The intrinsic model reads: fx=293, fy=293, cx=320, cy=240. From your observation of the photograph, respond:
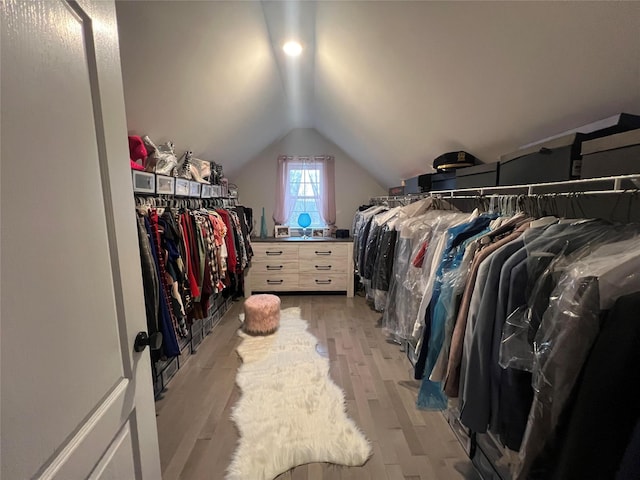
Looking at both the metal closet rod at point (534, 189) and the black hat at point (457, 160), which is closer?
the metal closet rod at point (534, 189)

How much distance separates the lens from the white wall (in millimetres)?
4387

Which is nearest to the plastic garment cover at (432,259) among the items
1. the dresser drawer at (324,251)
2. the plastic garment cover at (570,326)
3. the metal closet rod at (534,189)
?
the metal closet rod at (534,189)

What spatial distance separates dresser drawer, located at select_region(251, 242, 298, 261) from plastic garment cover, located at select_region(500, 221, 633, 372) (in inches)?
119

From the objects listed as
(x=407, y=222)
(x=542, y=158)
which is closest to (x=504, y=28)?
(x=542, y=158)

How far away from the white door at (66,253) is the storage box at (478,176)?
169 centimetres

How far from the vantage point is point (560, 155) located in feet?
3.68

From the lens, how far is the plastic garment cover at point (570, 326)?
64 cm

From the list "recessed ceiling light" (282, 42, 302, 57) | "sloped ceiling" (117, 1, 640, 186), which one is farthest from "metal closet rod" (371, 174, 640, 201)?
"recessed ceiling light" (282, 42, 302, 57)

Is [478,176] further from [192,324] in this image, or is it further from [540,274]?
[192,324]

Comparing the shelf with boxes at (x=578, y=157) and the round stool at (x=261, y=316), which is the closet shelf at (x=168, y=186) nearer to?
the round stool at (x=261, y=316)

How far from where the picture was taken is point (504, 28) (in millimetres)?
1072

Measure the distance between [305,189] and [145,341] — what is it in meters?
3.82

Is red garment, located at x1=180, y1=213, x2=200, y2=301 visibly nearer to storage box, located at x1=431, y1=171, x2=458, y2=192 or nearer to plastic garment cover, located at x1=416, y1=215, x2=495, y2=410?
plastic garment cover, located at x1=416, y1=215, x2=495, y2=410

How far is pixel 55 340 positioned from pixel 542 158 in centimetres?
164
